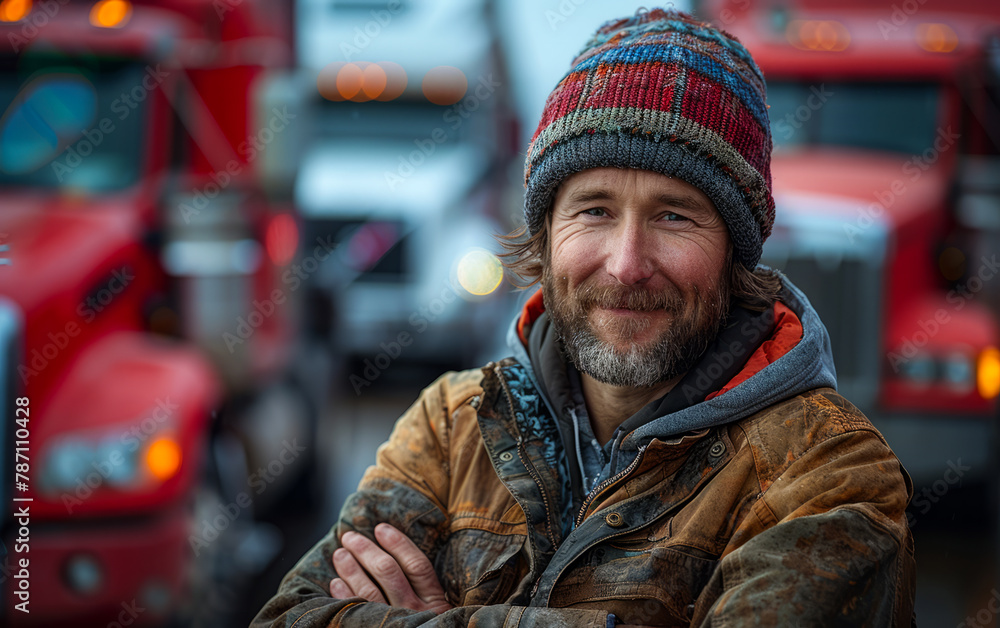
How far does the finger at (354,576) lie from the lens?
6.10 ft

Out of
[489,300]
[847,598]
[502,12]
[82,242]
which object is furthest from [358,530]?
[502,12]

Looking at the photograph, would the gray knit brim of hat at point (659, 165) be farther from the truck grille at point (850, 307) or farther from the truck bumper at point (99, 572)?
the truck grille at point (850, 307)

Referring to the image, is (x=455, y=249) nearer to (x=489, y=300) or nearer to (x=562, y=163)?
(x=489, y=300)

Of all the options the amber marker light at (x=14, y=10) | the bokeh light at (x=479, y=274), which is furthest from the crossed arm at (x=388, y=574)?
the bokeh light at (x=479, y=274)

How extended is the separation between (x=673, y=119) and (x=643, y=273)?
0.31 m

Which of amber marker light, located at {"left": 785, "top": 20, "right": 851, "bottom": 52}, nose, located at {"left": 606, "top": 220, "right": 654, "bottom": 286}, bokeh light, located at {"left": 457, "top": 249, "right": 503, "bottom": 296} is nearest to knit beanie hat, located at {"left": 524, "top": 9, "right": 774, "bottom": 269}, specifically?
nose, located at {"left": 606, "top": 220, "right": 654, "bottom": 286}

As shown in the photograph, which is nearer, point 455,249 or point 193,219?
point 193,219

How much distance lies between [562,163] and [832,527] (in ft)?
2.86

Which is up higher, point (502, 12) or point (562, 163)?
point (502, 12)

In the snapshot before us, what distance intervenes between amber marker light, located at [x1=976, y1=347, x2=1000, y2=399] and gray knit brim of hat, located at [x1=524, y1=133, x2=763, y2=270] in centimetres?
392

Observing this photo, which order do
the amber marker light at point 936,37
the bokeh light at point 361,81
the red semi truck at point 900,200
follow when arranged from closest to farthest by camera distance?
the red semi truck at point 900,200, the amber marker light at point 936,37, the bokeh light at point 361,81

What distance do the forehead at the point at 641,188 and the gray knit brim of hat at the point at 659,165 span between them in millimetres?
18

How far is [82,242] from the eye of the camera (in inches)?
156

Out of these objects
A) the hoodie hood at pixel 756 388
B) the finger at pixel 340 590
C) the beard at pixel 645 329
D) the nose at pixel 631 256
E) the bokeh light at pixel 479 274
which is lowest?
the bokeh light at pixel 479 274
